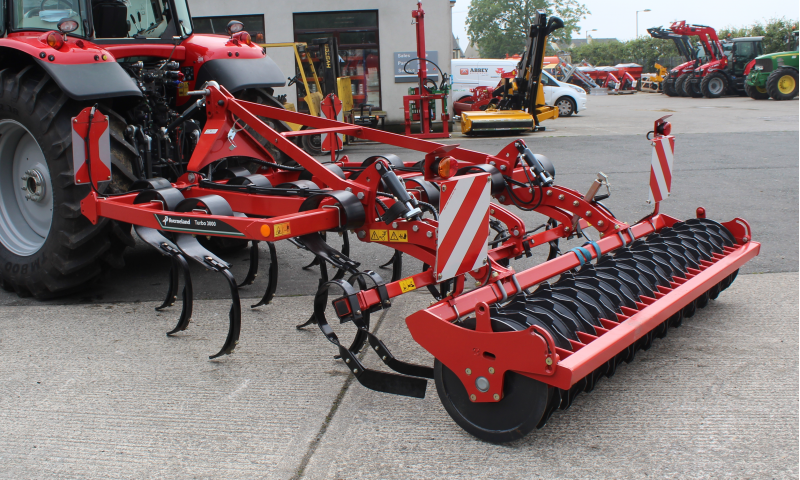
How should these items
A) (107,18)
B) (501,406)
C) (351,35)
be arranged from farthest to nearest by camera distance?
(351,35), (107,18), (501,406)

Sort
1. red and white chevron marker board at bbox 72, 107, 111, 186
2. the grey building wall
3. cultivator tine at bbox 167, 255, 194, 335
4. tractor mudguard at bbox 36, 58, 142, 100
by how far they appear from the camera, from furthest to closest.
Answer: the grey building wall → tractor mudguard at bbox 36, 58, 142, 100 → red and white chevron marker board at bbox 72, 107, 111, 186 → cultivator tine at bbox 167, 255, 194, 335

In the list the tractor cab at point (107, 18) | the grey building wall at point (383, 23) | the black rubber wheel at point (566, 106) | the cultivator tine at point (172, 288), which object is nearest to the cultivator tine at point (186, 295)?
the cultivator tine at point (172, 288)

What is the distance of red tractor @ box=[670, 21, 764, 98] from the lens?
81.0ft

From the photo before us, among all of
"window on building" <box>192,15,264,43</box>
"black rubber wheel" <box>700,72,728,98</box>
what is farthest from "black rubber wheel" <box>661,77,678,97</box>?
"window on building" <box>192,15,264,43</box>

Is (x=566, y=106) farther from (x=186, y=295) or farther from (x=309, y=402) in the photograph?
(x=309, y=402)

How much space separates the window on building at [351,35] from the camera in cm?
1531

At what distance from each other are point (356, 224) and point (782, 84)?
23898 millimetres

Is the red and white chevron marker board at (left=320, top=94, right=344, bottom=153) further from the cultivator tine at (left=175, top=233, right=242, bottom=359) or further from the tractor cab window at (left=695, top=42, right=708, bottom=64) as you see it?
the tractor cab window at (left=695, top=42, right=708, bottom=64)

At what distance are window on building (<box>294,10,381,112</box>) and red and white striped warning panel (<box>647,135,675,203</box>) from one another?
38.6ft

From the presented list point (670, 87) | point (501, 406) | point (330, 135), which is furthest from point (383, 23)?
point (670, 87)

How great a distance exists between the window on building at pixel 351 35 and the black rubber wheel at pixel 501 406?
42.9 feet

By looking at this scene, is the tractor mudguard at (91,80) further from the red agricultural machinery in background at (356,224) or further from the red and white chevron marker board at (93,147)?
the red and white chevron marker board at (93,147)

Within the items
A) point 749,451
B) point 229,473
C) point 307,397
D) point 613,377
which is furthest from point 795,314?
point 229,473

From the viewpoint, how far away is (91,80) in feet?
12.8
